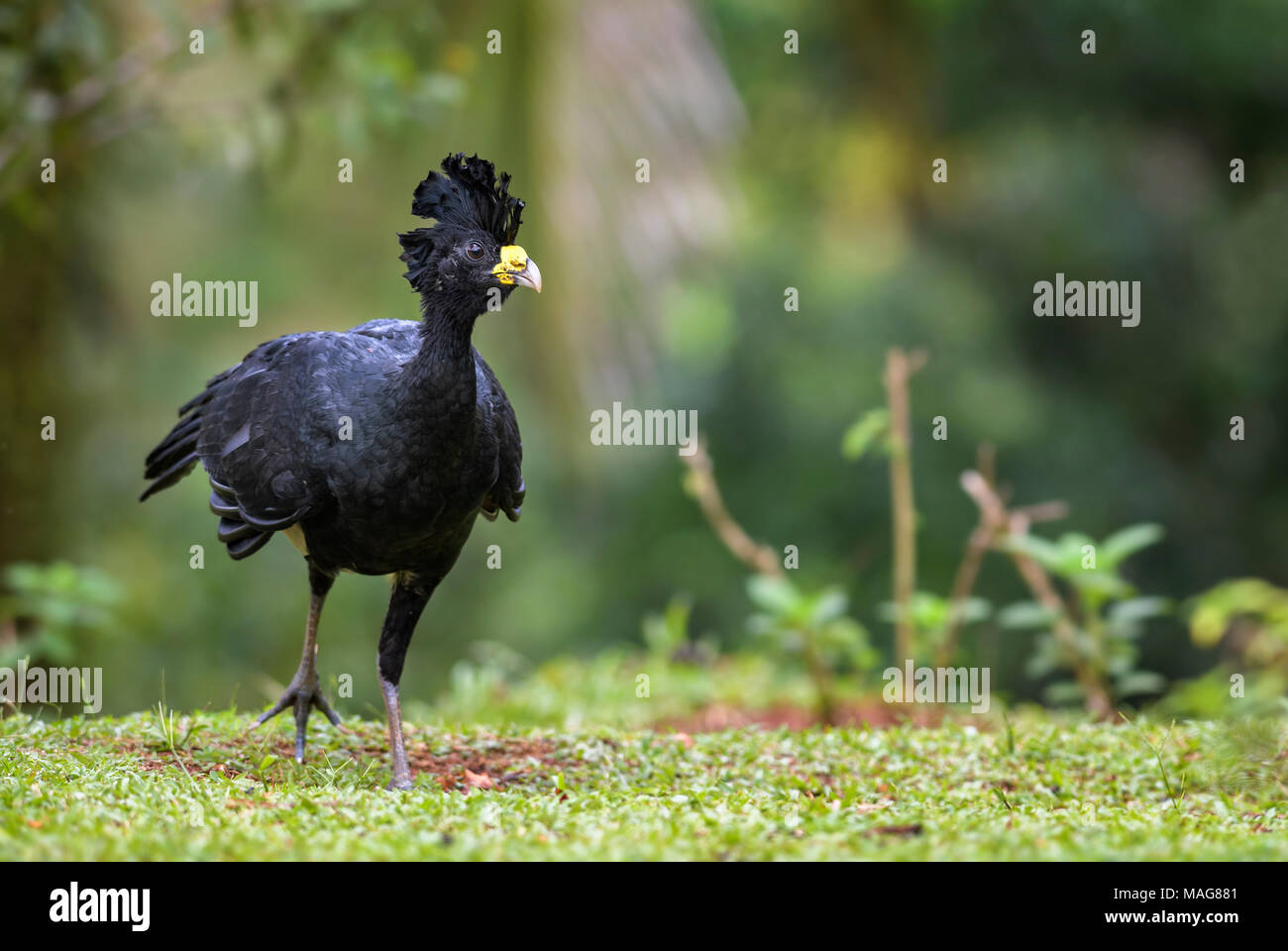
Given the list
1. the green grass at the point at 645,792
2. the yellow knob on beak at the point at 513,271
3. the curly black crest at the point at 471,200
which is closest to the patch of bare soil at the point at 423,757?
the green grass at the point at 645,792

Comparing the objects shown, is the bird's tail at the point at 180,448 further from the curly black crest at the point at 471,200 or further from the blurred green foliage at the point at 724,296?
the blurred green foliage at the point at 724,296

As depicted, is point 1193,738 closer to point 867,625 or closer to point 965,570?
point 965,570

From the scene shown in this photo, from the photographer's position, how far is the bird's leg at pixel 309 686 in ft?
17.3

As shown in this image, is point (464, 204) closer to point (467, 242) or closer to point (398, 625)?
point (467, 242)

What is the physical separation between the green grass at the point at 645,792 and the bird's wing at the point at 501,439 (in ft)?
3.35

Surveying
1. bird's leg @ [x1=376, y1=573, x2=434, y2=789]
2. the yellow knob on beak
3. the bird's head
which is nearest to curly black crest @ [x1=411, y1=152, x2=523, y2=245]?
the bird's head

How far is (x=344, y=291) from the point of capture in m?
12.8

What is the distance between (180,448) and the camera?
568cm

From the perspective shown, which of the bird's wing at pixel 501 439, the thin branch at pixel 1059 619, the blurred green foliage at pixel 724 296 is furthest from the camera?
the blurred green foliage at pixel 724 296

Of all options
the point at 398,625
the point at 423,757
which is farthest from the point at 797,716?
the point at 398,625

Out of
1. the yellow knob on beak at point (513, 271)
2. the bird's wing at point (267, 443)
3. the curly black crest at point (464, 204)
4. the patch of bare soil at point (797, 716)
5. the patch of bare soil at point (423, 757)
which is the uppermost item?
the curly black crest at point (464, 204)
